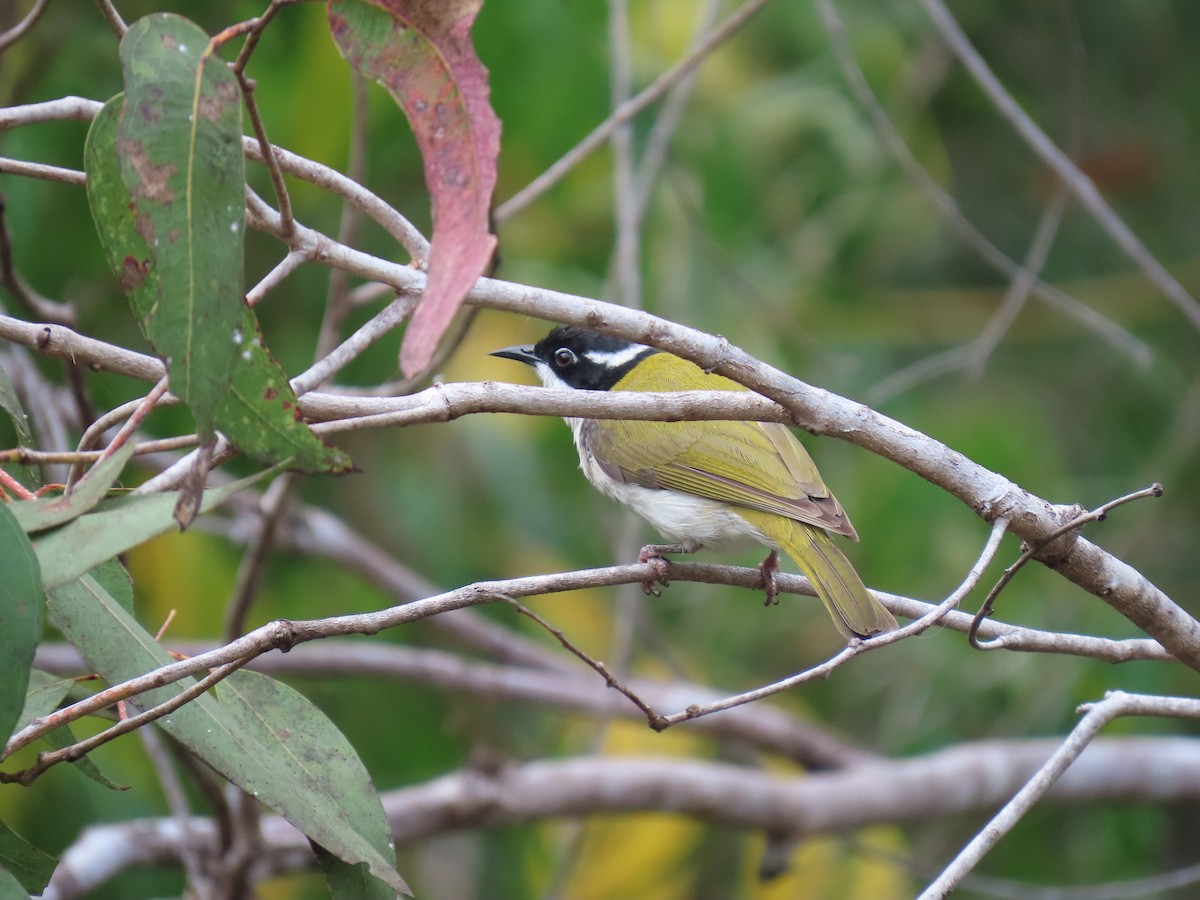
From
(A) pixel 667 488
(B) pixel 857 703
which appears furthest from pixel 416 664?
(B) pixel 857 703

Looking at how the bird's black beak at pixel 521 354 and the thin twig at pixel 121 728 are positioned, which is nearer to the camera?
the thin twig at pixel 121 728

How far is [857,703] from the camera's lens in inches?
301

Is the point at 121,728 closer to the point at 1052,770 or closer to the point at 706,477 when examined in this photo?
the point at 1052,770

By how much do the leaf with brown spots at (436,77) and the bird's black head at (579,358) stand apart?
2.92 m

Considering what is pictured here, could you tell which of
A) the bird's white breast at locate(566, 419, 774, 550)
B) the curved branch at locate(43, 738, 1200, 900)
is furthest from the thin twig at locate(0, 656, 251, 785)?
the curved branch at locate(43, 738, 1200, 900)

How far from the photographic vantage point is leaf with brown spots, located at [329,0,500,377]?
6.29ft

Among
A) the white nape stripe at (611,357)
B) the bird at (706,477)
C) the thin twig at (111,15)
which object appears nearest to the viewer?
the thin twig at (111,15)

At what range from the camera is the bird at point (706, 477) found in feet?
12.0

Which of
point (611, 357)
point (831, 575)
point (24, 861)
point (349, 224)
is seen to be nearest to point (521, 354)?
point (611, 357)

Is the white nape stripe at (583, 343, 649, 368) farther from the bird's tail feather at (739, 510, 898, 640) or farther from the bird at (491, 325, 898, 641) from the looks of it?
the bird's tail feather at (739, 510, 898, 640)

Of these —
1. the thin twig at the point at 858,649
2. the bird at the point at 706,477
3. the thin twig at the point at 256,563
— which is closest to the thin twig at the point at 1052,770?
→ the thin twig at the point at 858,649

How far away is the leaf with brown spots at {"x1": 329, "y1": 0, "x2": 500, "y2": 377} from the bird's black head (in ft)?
9.57

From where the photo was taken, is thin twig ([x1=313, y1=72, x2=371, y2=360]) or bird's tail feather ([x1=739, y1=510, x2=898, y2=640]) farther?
thin twig ([x1=313, y1=72, x2=371, y2=360])

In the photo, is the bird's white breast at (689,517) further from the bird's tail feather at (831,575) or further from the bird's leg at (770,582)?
the bird's leg at (770,582)
